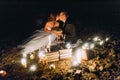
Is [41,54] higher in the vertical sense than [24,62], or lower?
higher

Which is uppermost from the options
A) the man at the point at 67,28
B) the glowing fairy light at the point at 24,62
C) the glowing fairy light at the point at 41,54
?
the man at the point at 67,28

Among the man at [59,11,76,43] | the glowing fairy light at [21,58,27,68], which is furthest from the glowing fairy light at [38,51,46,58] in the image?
the man at [59,11,76,43]

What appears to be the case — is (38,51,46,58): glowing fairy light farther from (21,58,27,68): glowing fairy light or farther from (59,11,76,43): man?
(59,11,76,43): man

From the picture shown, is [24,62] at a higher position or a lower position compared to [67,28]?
lower

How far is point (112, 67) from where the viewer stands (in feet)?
30.8

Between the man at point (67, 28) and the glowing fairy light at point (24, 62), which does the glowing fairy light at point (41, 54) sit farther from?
the man at point (67, 28)

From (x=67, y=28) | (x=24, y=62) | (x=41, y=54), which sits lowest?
(x=24, y=62)

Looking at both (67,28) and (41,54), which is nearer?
(41,54)

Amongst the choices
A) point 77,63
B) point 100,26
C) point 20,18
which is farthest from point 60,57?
point 20,18

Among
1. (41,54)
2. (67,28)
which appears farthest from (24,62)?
(67,28)

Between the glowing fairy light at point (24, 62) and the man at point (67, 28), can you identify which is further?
the man at point (67, 28)

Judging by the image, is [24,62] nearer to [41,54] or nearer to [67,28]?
[41,54]

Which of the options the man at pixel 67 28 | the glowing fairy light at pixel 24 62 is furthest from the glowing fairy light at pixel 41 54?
the man at pixel 67 28

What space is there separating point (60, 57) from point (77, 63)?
34.3 inches
